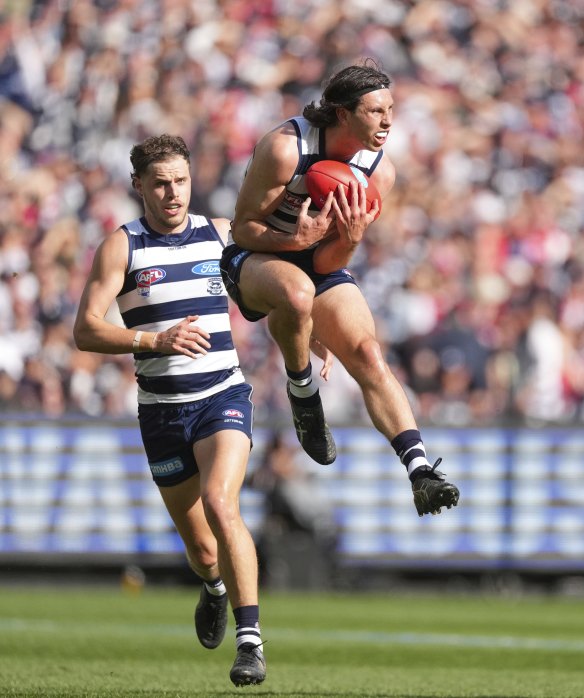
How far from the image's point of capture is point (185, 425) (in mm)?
7309

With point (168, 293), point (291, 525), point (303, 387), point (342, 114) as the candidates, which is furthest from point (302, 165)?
point (291, 525)

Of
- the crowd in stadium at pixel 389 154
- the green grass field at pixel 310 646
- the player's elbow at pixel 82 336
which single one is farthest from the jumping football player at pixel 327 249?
the crowd in stadium at pixel 389 154

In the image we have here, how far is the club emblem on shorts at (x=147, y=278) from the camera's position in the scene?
7.38 m

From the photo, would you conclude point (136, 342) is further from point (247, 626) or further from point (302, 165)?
point (247, 626)

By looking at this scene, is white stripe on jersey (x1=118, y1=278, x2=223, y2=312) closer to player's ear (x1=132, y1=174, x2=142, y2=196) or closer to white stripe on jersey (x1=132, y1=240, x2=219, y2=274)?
white stripe on jersey (x1=132, y1=240, x2=219, y2=274)

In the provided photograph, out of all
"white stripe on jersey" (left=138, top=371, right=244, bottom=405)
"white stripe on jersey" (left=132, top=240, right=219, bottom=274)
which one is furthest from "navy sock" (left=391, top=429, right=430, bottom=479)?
"white stripe on jersey" (left=132, top=240, right=219, bottom=274)

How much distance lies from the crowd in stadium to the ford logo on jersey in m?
6.63

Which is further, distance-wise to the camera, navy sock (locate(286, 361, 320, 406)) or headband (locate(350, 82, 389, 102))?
navy sock (locate(286, 361, 320, 406))

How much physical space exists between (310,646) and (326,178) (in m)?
4.28

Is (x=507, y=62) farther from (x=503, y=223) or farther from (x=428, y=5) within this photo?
(x=503, y=223)

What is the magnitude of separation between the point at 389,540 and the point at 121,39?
24.8ft

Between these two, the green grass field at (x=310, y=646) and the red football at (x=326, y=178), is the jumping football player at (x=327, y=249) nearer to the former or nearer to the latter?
the red football at (x=326, y=178)

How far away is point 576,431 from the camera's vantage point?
14.3 metres

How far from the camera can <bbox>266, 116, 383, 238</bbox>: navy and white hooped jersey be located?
22.6ft
